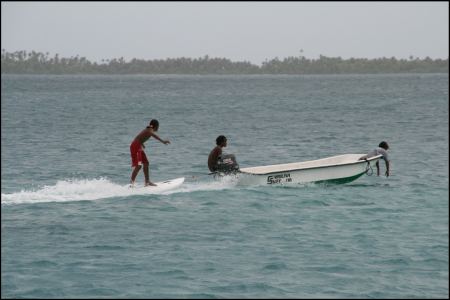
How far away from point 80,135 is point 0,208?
2857cm

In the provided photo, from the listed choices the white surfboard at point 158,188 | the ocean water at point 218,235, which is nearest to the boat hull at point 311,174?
the ocean water at point 218,235

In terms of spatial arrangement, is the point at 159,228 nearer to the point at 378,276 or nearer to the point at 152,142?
the point at 378,276

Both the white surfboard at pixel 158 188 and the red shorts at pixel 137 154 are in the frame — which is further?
the white surfboard at pixel 158 188

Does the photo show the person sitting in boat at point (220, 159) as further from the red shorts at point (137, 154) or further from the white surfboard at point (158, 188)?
the red shorts at point (137, 154)

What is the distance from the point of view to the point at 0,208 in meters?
19.0

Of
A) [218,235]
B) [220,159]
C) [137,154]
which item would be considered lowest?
[218,235]

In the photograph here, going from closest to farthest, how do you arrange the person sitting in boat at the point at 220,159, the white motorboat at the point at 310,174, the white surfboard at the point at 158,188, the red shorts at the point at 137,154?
the red shorts at the point at 137,154, the white surfboard at the point at 158,188, the person sitting in boat at the point at 220,159, the white motorboat at the point at 310,174

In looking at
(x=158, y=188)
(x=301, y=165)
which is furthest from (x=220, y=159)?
(x=301, y=165)

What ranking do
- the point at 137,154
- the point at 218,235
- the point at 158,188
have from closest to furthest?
the point at 218,235 < the point at 137,154 < the point at 158,188

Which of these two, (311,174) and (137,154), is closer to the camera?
(137,154)

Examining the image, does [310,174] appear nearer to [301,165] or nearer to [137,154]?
[301,165]

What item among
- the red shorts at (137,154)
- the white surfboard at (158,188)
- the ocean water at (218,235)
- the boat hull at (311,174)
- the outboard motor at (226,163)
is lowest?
the ocean water at (218,235)

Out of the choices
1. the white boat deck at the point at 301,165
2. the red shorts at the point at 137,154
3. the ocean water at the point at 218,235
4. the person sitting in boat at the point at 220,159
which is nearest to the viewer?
the ocean water at the point at 218,235

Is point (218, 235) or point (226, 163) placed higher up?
point (226, 163)
